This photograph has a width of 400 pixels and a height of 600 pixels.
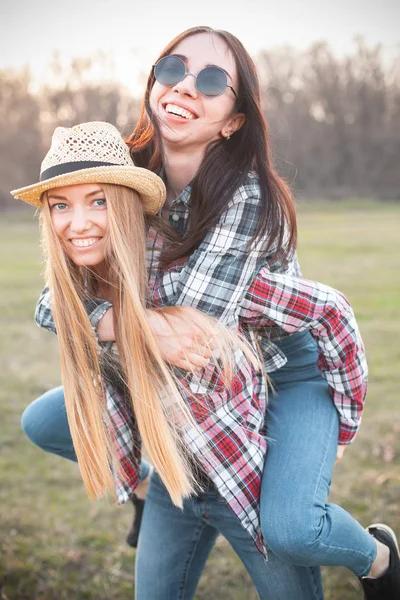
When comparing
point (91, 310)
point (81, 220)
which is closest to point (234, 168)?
point (81, 220)

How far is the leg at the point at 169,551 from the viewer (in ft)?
7.90

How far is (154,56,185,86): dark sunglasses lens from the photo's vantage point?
227 centimetres

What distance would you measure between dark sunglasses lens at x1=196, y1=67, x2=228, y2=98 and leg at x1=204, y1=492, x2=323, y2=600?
1464 mm

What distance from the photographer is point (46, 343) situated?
287 inches

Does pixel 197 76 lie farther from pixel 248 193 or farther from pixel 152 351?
pixel 152 351

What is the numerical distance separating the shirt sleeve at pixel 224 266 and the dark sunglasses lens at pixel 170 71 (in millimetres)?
509

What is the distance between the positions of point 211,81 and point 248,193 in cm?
43

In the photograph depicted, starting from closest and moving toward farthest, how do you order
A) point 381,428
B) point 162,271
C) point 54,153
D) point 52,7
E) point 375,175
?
point 54,153 → point 162,271 → point 381,428 → point 52,7 → point 375,175

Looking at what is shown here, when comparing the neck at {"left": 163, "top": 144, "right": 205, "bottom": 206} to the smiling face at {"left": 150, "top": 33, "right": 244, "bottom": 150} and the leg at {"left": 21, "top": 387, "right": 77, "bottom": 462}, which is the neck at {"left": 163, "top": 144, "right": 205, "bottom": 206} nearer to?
the smiling face at {"left": 150, "top": 33, "right": 244, "bottom": 150}

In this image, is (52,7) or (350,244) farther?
(52,7)

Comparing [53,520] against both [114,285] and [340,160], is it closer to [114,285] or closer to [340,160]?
[114,285]

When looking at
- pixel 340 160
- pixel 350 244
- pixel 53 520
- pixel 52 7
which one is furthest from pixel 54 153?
pixel 340 160

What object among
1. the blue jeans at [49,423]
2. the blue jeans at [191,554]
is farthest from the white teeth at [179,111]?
the blue jeans at [191,554]

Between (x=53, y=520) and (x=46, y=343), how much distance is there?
396cm
